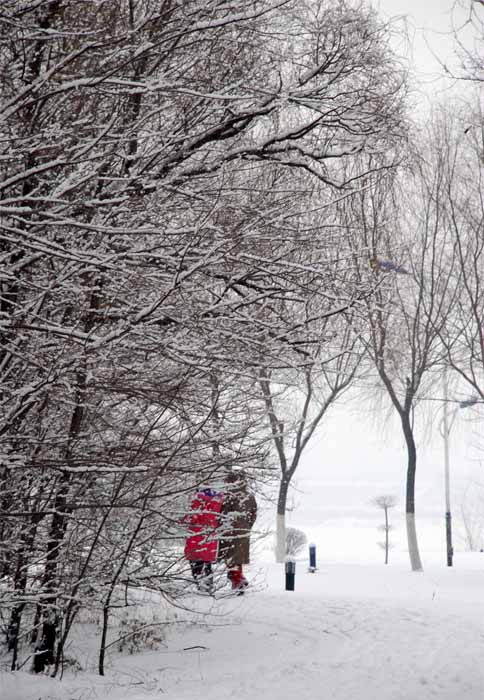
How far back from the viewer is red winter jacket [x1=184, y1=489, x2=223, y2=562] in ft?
21.2

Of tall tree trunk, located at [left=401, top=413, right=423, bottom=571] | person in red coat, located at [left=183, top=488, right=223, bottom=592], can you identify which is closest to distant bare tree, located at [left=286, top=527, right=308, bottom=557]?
tall tree trunk, located at [left=401, top=413, right=423, bottom=571]

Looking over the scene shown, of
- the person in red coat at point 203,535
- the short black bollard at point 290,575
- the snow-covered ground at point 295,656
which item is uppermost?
the person in red coat at point 203,535

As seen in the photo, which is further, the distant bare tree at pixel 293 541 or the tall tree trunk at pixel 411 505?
the distant bare tree at pixel 293 541

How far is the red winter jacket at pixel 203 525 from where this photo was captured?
6453 millimetres

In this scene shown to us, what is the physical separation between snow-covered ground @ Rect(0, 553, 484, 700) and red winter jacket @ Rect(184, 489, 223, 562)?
0.50 metres

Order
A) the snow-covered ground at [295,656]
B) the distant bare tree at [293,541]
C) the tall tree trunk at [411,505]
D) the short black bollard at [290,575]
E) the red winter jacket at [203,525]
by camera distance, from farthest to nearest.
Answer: the distant bare tree at [293,541] < the tall tree trunk at [411,505] < the short black bollard at [290,575] < the red winter jacket at [203,525] < the snow-covered ground at [295,656]

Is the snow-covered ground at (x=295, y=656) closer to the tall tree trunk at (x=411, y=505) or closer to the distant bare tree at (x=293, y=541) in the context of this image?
the tall tree trunk at (x=411, y=505)

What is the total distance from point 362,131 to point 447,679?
4.63 metres

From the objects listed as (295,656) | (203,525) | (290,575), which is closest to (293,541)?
(290,575)

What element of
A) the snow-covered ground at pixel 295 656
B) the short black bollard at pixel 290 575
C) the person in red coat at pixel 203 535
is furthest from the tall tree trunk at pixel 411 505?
the person in red coat at pixel 203 535

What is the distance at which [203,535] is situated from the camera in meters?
6.70

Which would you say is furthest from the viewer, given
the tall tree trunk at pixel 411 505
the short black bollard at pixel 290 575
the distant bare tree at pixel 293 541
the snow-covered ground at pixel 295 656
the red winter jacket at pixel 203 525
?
the distant bare tree at pixel 293 541

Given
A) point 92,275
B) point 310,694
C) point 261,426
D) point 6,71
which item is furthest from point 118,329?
point 310,694

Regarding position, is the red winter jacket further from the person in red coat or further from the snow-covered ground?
the snow-covered ground
